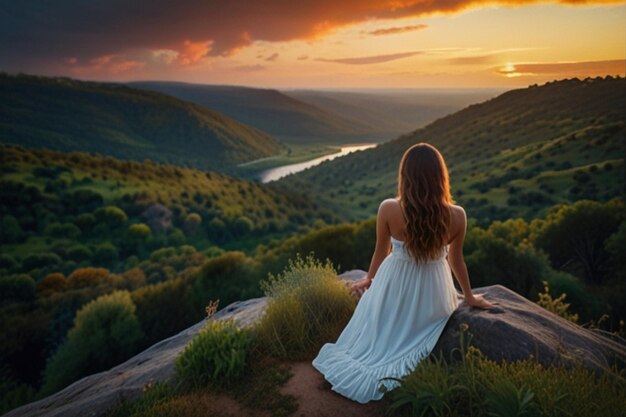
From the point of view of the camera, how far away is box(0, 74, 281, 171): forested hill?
11744 cm

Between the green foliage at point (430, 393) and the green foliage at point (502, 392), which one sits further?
the green foliage at point (430, 393)

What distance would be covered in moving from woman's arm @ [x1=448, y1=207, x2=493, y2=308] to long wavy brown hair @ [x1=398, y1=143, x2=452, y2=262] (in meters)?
0.13

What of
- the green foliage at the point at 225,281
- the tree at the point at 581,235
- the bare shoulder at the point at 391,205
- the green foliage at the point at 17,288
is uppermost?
the bare shoulder at the point at 391,205

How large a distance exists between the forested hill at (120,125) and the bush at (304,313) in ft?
395

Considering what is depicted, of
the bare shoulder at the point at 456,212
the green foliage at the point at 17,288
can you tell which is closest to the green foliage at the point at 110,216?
the green foliage at the point at 17,288

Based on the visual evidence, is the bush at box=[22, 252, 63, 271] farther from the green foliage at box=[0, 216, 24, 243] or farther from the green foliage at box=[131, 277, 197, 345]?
the green foliage at box=[131, 277, 197, 345]

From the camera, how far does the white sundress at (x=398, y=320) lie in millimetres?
4789

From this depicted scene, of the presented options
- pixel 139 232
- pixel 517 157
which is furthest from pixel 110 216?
pixel 517 157

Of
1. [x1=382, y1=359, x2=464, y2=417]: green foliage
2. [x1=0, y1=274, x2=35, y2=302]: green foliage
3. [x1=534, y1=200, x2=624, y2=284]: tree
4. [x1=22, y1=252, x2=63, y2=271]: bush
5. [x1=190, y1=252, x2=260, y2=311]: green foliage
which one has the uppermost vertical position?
[x1=382, y1=359, x2=464, y2=417]: green foliage

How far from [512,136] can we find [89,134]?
111383 millimetres

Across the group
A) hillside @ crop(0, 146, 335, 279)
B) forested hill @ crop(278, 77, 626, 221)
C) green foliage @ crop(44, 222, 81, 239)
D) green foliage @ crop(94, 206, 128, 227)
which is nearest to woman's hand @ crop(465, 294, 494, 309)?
hillside @ crop(0, 146, 335, 279)

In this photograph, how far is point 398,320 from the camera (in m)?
4.96

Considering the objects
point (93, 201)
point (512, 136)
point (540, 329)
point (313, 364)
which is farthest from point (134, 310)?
point (512, 136)

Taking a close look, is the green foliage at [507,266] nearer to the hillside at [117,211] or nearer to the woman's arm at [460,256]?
the woman's arm at [460,256]
